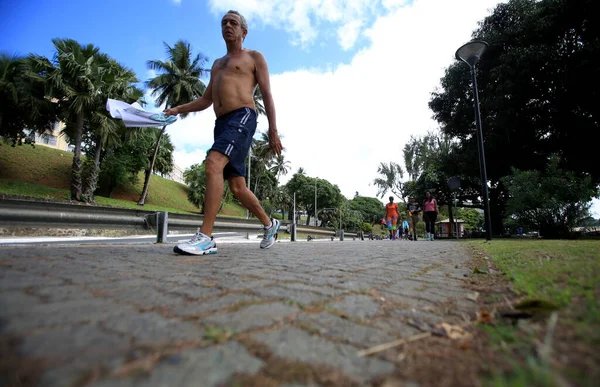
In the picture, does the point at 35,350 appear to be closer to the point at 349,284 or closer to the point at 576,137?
the point at 349,284

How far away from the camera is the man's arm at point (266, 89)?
11.9ft

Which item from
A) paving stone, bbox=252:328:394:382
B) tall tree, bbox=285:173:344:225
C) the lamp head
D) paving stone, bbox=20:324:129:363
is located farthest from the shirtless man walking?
tall tree, bbox=285:173:344:225

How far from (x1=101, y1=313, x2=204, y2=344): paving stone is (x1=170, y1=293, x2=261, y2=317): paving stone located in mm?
84

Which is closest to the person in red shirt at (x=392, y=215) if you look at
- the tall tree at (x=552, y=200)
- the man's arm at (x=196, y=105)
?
the tall tree at (x=552, y=200)

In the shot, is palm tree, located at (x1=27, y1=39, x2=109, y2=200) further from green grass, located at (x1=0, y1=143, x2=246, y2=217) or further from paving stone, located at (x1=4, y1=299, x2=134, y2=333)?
paving stone, located at (x1=4, y1=299, x2=134, y2=333)

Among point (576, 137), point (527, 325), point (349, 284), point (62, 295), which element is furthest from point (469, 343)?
point (576, 137)

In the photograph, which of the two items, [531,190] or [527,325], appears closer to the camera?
[527,325]

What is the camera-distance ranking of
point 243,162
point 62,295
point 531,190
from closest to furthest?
point 62,295, point 243,162, point 531,190

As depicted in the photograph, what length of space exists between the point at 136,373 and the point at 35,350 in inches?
11.1

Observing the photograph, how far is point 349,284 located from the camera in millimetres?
1649

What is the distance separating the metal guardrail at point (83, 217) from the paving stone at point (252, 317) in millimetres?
4607

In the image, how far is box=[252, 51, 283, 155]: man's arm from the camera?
3.62 m

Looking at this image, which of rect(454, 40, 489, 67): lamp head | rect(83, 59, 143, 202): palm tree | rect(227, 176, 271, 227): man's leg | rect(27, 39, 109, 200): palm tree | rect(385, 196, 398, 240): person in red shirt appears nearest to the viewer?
rect(227, 176, 271, 227): man's leg

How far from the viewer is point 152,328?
34.6 inches
